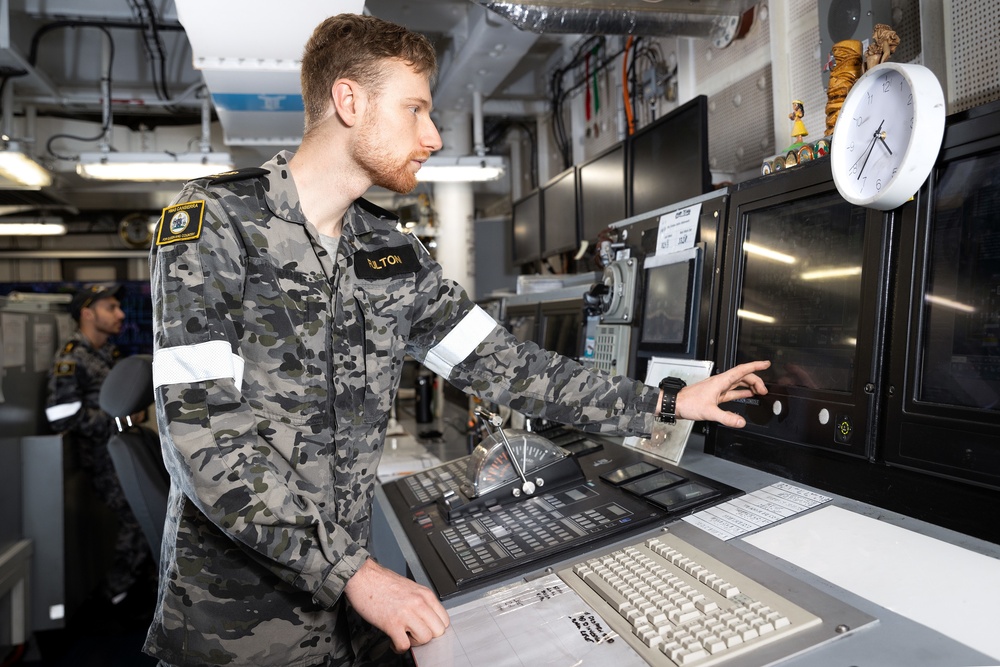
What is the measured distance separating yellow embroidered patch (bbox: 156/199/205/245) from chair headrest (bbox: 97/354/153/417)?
2.74ft

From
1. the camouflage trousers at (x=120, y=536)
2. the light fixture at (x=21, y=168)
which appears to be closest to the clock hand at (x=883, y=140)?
the camouflage trousers at (x=120, y=536)

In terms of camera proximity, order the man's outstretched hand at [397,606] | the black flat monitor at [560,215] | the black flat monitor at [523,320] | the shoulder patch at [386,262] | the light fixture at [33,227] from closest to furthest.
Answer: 1. the man's outstretched hand at [397,606]
2. the shoulder patch at [386,262]
3. the black flat monitor at [523,320]
4. the black flat monitor at [560,215]
5. the light fixture at [33,227]

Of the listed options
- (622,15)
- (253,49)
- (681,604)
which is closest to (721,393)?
(681,604)

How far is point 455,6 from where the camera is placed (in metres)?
4.00

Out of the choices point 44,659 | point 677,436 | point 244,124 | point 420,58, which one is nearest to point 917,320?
point 677,436

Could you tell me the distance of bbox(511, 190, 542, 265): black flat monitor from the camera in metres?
3.85

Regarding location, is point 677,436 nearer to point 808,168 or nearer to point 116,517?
point 808,168

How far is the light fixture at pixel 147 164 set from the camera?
4.21 meters

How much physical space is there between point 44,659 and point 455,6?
4.05m

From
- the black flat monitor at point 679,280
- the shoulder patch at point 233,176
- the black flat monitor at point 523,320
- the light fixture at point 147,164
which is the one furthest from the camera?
the light fixture at point 147,164

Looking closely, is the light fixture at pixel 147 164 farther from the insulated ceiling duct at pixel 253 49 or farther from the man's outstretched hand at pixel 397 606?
the man's outstretched hand at pixel 397 606

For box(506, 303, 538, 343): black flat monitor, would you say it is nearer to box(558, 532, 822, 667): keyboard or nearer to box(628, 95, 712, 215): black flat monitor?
box(628, 95, 712, 215): black flat monitor

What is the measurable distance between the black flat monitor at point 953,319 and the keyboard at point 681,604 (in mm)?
315

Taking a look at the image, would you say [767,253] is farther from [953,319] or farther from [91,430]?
[91,430]
